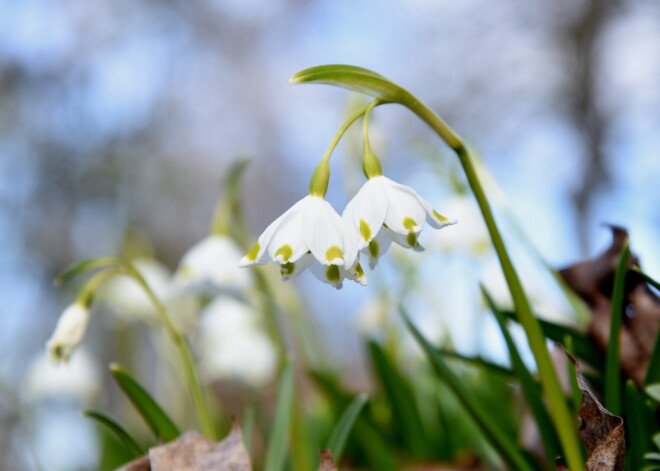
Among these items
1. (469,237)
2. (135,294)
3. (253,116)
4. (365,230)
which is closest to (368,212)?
(365,230)

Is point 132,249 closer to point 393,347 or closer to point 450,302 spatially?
point 393,347

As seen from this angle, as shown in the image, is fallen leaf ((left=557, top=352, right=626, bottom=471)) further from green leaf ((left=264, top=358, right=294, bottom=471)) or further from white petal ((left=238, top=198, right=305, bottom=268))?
green leaf ((left=264, top=358, right=294, bottom=471))

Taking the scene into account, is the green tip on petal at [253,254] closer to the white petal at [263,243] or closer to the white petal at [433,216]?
the white petal at [263,243]

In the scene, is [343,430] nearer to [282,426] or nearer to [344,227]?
[282,426]

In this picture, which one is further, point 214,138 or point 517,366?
point 214,138

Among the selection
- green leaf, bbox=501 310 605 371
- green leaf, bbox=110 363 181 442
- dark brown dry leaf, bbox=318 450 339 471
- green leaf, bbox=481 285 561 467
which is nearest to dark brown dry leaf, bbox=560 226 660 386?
green leaf, bbox=501 310 605 371

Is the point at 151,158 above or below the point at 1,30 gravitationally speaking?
below

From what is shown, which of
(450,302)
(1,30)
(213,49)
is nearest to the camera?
(450,302)

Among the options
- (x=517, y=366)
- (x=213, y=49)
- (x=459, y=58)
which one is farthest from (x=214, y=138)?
(x=517, y=366)
